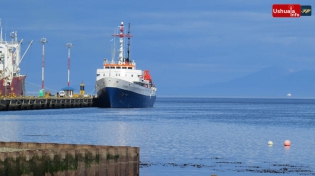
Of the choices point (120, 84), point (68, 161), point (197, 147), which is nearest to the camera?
point (68, 161)

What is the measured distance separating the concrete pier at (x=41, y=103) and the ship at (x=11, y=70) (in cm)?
468

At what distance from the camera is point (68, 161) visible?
1052 inches

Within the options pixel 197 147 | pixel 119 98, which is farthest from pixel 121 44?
pixel 197 147

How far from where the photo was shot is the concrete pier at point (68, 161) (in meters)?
25.0

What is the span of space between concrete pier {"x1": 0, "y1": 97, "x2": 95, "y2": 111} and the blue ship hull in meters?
5.54

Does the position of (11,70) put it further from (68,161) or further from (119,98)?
(68,161)

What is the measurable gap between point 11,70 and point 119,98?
2091 cm

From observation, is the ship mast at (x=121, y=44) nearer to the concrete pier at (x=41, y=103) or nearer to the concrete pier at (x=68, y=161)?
the concrete pier at (x=41, y=103)

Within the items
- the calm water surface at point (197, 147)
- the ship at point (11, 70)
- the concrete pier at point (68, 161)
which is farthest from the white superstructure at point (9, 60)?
the concrete pier at point (68, 161)

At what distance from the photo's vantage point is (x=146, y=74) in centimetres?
15875

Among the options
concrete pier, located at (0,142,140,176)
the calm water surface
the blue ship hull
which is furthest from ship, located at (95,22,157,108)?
concrete pier, located at (0,142,140,176)

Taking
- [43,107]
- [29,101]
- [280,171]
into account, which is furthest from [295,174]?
[43,107]

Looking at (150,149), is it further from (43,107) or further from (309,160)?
(43,107)

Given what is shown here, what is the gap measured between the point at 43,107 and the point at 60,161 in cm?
10997
